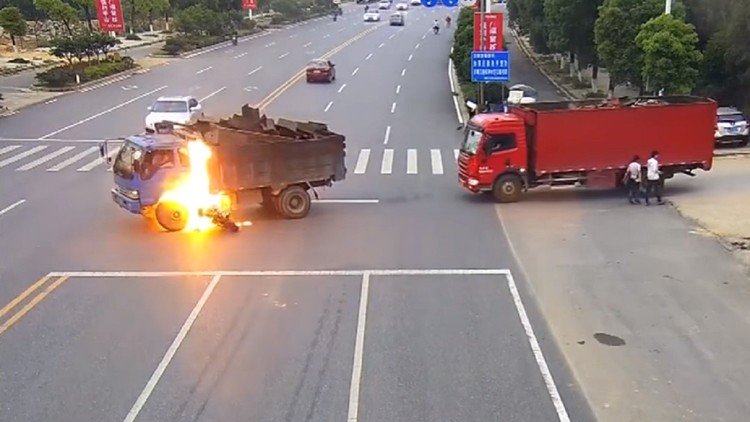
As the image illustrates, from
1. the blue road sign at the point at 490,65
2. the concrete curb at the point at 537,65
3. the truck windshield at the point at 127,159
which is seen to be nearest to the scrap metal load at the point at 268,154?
the truck windshield at the point at 127,159

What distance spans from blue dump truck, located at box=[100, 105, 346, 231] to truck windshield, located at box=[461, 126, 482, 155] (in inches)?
145

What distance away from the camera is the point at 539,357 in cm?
1265

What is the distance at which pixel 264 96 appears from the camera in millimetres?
45531

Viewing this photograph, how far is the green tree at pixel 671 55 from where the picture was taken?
3206cm

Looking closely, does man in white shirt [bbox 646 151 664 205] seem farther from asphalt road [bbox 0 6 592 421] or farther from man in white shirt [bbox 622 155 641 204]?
asphalt road [bbox 0 6 592 421]

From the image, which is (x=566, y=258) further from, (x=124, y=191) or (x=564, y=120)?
(x=124, y=191)

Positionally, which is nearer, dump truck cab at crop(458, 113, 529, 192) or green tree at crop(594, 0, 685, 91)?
dump truck cab at crop(458, 113, 529, 192)

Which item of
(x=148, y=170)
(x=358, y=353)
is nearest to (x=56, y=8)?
(x=148, y=170)

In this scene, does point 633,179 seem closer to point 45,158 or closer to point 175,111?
point 175,111

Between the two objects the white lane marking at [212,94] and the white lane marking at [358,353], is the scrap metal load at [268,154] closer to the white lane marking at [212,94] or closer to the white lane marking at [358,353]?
the white lane marking at [358,353]

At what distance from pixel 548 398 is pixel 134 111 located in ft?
110

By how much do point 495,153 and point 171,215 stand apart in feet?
28.5

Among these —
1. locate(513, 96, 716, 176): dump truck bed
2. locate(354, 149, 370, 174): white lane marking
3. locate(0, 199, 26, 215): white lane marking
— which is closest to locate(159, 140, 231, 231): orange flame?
locate(0, 199, 26, 215): white lane marking

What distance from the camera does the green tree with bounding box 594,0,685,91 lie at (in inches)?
1426
